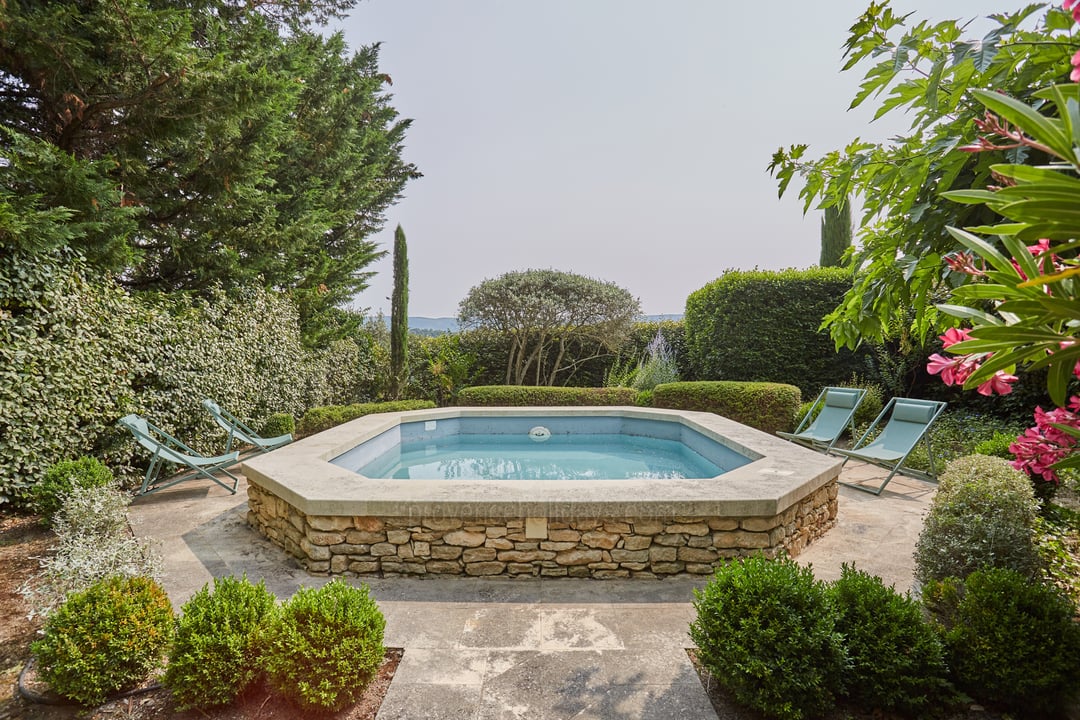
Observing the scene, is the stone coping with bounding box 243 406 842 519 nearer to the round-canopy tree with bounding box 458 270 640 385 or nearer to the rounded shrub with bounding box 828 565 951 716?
the rounded shrub with bounding box 828 565 951 716

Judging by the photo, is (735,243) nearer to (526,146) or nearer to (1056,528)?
(526,146)

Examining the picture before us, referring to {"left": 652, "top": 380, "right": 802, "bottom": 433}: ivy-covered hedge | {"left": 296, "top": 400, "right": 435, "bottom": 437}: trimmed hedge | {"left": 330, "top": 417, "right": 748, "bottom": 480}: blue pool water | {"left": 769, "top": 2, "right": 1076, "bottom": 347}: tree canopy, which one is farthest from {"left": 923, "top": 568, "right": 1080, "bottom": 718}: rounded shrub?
{"left": 296, "top": 400, "right": 435, "bottom": 437}: trimmed hedge

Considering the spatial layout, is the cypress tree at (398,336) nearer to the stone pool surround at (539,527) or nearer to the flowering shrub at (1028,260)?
the stone pool surround at (539,527)

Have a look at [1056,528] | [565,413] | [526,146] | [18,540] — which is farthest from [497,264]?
[1056,528]

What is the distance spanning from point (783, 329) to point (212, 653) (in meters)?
10.1

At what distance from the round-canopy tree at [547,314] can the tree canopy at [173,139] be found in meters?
3.71

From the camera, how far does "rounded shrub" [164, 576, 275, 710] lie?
7.25 feet

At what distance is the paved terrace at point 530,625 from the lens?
225 centimetres

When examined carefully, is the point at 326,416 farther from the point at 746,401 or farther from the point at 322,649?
the point at 746,401

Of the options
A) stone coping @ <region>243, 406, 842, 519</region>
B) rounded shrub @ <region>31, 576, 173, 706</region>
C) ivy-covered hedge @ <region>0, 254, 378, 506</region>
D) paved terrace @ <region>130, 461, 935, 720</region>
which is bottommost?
paved terrace @ <region>130, 461, 935, 720</region>

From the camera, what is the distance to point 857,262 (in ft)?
7.22

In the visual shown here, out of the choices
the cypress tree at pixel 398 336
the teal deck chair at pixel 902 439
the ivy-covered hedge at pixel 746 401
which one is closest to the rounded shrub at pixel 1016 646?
the teal deck chair at pixel 902 439

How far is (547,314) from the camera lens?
12.4 meters

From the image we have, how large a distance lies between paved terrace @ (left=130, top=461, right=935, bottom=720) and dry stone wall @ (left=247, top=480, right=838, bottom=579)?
10 centimetres
